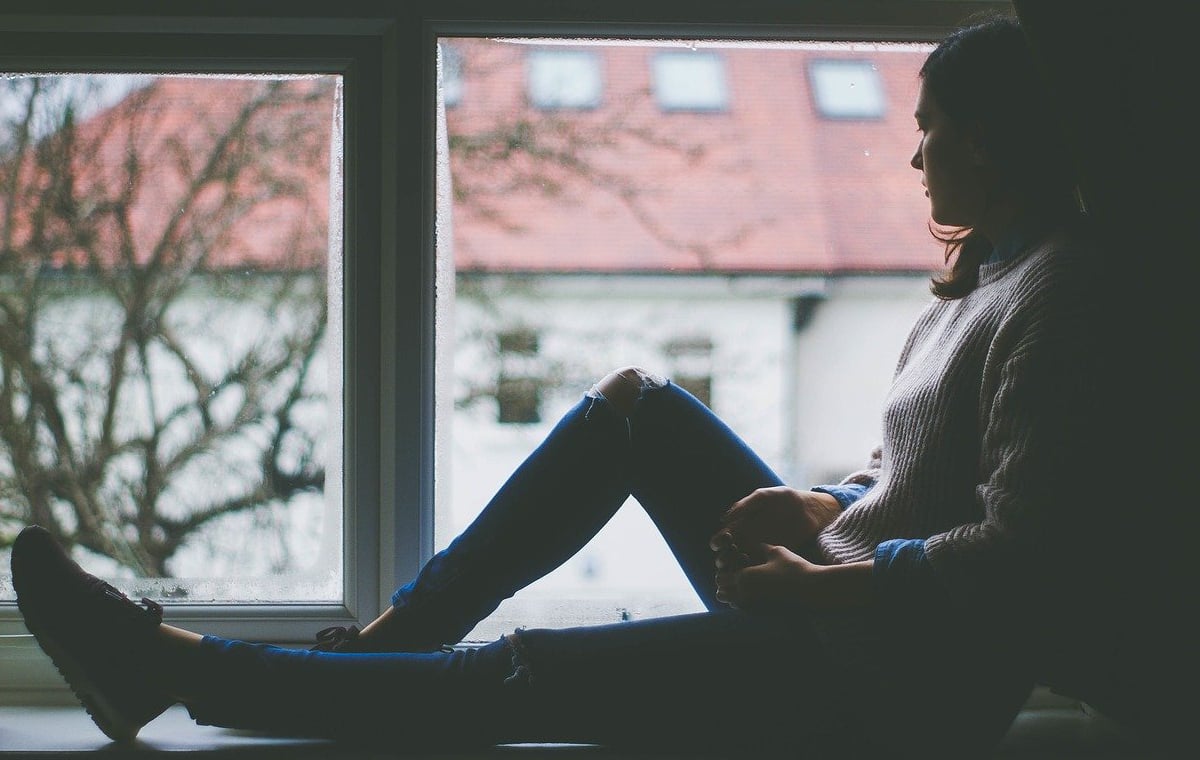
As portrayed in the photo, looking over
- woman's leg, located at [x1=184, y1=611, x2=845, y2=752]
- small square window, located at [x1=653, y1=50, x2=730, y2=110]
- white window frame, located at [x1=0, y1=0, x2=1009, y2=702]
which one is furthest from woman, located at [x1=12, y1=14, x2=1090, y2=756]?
small square window, located at [x1=653, y1=50, x2=730, y2=110]

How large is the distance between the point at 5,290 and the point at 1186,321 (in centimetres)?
143

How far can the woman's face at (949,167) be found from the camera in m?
1.02

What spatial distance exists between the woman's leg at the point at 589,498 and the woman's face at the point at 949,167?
35 cm

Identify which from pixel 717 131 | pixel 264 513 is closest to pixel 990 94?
pixel 717 131

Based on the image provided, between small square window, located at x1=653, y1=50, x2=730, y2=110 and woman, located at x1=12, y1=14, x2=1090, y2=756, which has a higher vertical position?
small square window, located at x1=653, y1=50, x2=730, y2=110

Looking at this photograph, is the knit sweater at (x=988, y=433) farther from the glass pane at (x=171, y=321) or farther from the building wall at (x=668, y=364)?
the glass pane at (x=171, y=321)

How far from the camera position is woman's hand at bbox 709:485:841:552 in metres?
1.08

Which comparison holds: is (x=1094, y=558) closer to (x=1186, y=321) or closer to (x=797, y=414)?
(x=1186, y=321)

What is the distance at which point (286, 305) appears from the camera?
1.38m

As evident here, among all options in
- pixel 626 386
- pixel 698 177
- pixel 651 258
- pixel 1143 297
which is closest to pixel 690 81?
pixel 698 177

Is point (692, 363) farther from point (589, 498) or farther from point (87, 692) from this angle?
point (87, 692)

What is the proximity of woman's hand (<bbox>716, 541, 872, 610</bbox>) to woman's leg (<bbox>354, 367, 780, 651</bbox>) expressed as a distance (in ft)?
0.37

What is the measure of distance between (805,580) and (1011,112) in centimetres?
51

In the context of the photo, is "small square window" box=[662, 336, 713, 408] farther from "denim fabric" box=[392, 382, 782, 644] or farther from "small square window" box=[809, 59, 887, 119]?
"small square window" box=[809, 59, 887, 119]
